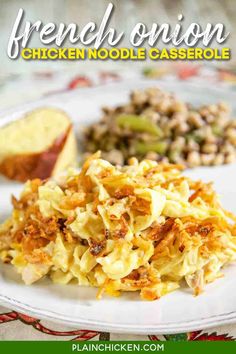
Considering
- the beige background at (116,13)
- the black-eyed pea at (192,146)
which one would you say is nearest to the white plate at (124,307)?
the black-eyed pea at (192,146)

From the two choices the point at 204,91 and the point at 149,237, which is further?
the point at 204,91

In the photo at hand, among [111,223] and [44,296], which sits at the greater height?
[111,223]

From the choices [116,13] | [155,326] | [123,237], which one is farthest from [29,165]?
[116,13]

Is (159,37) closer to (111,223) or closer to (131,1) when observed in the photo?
(111,223)

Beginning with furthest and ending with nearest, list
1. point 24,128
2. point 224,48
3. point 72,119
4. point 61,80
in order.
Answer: point 61,80, point 72,119, point 24,128, point 224,48

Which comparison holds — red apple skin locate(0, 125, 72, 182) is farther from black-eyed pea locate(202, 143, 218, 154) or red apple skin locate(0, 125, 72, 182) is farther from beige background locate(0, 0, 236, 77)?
beige background locate(0, 0, 236, 77)

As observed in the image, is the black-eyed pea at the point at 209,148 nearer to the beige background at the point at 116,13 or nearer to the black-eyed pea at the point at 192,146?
the black-eyed pea at the point at 192,146

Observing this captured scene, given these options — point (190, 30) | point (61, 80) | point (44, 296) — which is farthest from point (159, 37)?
point (44, 296)

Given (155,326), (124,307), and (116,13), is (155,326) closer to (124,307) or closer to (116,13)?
(124,307)
